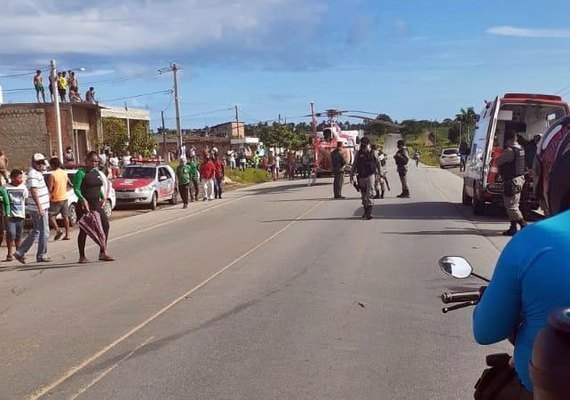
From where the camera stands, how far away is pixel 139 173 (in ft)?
86.4

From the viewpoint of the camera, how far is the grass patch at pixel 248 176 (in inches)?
1822

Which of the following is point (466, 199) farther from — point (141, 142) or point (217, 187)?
point (141, 142)

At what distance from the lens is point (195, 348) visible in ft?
20.4

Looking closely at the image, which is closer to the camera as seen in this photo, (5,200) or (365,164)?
(5,200)

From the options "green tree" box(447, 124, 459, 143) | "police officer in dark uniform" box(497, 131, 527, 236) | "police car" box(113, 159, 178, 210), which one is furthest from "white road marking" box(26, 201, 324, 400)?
"green tree" box(447, 124, 459, 143)

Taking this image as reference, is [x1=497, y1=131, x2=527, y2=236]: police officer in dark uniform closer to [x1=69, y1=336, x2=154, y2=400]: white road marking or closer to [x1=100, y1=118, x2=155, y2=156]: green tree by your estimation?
[x1=69, y1=336, x2=154, y2=400]: white road marking

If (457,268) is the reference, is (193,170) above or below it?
below

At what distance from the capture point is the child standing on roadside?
12477mm

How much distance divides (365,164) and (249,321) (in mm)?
10487

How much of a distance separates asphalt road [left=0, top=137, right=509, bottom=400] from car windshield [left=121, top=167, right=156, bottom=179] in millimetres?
11998

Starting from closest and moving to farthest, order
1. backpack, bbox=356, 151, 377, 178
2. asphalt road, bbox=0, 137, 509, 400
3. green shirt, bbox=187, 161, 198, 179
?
1. asphalt road, bbox=0, 137, 509, 400
2. backpack, bbox=356, 151, 377, 178
3. green shirt, bbox=187, 161, 198, 179

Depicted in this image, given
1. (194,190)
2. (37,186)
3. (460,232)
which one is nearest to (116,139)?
(194,190)

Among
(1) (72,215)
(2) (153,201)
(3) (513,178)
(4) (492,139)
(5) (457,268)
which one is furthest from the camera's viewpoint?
(2) (153,201)

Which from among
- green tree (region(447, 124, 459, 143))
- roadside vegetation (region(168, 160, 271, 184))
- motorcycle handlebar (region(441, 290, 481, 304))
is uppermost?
green tree (region(447, 124, 459, 143))
